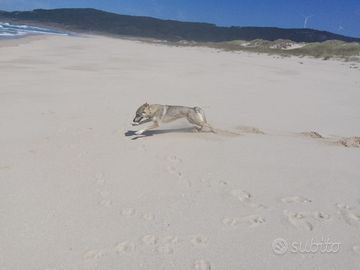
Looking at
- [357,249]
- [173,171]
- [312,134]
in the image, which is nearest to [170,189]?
[173,171]

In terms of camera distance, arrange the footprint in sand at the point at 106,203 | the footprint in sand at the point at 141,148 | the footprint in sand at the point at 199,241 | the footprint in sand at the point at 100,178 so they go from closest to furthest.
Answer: the footprint in sand at the point at 199,241 → the footprint in sand at the point at 106,203 → the footprint in sand at the point at 100,178 → the footprint in sand at the point at 141,148

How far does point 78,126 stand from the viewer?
20.7 feet

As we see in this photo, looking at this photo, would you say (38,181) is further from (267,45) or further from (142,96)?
(267,45)

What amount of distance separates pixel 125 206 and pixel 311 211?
2.53 metres

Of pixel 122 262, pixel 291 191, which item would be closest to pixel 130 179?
pixel 122 262

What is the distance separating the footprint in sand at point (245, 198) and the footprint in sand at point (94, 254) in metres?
2.01

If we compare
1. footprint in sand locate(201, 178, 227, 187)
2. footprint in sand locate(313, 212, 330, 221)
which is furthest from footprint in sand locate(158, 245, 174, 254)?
footprint in sand locate(313, 212, 330, 221)

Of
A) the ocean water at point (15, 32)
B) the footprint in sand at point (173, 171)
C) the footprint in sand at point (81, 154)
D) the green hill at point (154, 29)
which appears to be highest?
the green hill at point (154, 29)

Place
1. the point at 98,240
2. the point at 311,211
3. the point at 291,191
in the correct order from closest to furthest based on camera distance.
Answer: the point at 98,240 → the point at 311,211 → the point at 291,191

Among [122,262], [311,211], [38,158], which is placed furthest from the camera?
[38,158]

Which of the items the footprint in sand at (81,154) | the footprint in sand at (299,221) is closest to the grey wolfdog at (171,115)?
the footprint in sand at (81,154)

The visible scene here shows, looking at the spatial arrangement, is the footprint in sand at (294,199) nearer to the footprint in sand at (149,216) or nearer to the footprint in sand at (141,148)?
the footprint in sand at (149,216)

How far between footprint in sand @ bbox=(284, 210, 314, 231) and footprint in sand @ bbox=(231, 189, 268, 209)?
0.34m

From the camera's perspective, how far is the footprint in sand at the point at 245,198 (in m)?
3.62
